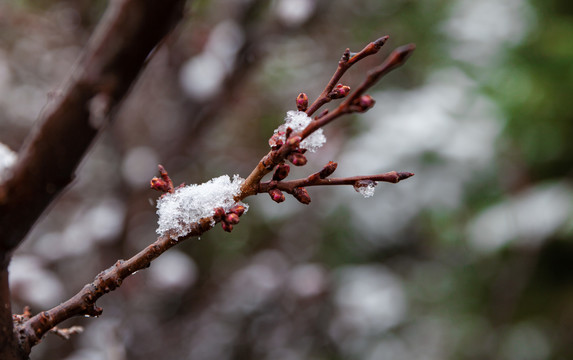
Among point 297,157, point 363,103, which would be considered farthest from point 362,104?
point 297,157

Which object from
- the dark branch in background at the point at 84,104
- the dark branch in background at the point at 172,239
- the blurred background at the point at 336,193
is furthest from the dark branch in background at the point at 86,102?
the blurred background at the point at 336,193

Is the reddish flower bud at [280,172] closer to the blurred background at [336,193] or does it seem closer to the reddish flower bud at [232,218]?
the reddish flower bud at [232,218]

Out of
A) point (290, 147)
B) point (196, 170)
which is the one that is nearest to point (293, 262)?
point (196, 170)

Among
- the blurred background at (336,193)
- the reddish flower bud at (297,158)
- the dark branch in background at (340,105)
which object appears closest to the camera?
the dark branch in background at (340,105)

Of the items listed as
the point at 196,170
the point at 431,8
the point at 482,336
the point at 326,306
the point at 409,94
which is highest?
the point at 431,8

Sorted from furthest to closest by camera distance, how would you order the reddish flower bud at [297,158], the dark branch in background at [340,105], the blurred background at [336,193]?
the blurred background at [336,193] → the reddish flower bud at [297,158] → the dark branch in background at [340,105]

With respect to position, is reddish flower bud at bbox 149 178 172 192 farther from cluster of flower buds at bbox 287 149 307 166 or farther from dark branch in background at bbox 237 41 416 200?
cluster of flower buds at bbox 287 149 307 166

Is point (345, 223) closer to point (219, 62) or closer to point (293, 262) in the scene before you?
point (293, 262)
